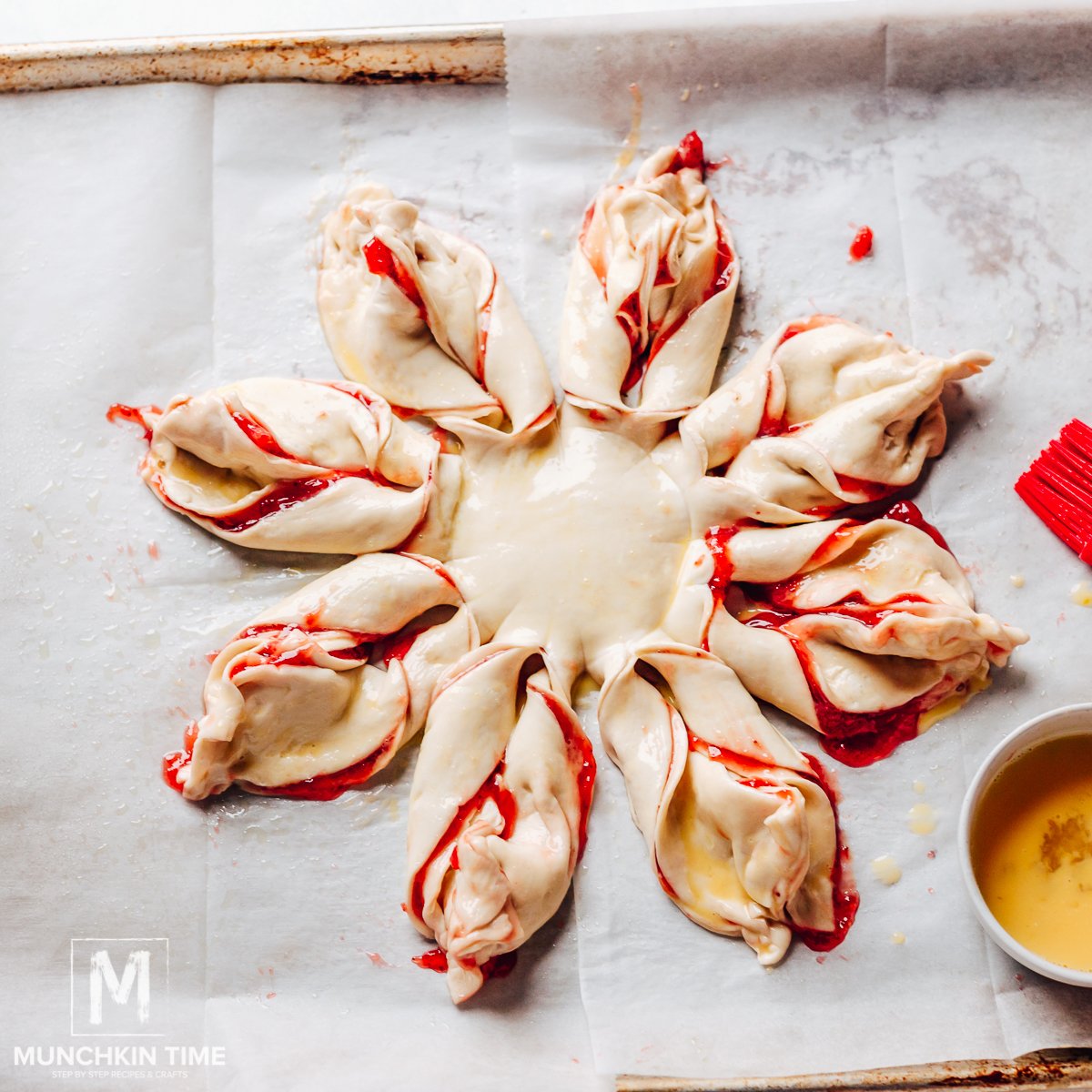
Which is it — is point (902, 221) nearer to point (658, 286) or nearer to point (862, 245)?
point (862, 245)

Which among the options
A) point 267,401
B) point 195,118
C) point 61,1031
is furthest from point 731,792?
point 195,118

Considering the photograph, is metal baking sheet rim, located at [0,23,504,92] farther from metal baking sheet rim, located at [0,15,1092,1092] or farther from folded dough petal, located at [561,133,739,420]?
folded dough petal, located at [561,133,739,420]

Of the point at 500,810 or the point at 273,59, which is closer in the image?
the point at 500,810

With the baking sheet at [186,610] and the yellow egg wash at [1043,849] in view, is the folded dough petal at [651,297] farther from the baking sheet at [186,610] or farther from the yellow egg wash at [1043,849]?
the yellow egg wash at [1043,849]

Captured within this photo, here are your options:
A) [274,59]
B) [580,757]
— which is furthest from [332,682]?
[274,59]

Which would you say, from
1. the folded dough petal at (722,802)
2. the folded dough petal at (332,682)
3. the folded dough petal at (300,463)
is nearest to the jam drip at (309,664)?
the folded dough petal at (332,682)

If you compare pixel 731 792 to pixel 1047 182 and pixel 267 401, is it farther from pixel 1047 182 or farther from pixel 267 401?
pixel 1047 182
